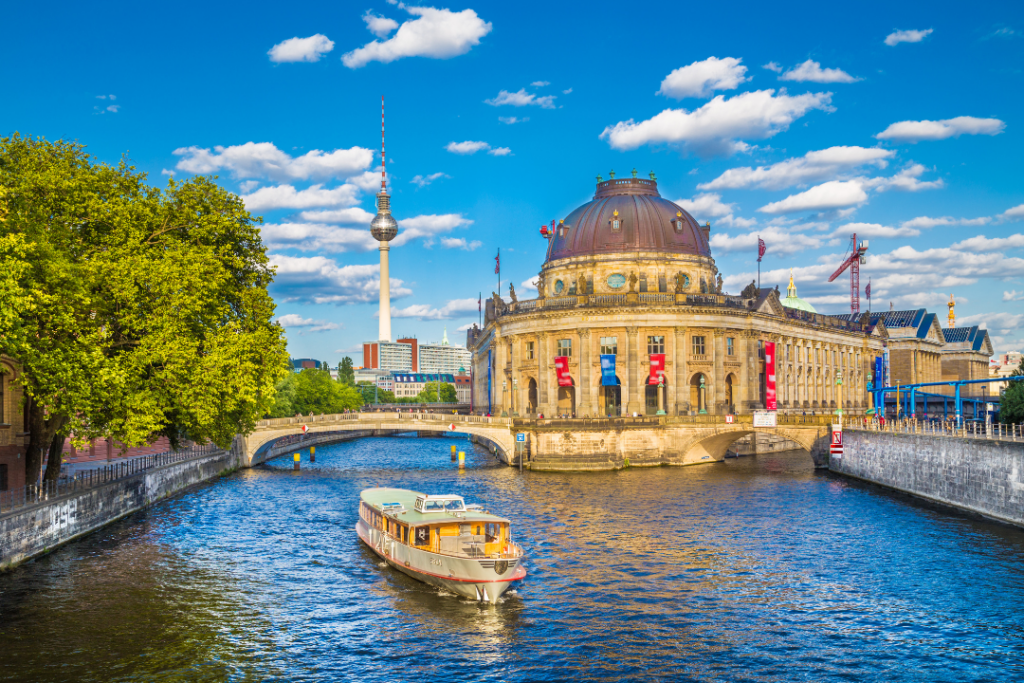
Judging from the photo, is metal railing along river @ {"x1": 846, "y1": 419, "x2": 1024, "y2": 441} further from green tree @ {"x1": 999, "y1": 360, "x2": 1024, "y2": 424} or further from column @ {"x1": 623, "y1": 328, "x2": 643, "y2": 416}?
column @ {"x1": 623, "y1": 328, "x2": 643, "y2": 416}

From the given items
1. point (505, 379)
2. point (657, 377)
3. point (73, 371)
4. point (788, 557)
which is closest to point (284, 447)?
point (505, 379)

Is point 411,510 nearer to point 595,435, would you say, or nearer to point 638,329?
point 595,435

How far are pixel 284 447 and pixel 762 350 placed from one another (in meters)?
67.8

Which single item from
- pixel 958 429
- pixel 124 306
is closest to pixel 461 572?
pixel 124 306

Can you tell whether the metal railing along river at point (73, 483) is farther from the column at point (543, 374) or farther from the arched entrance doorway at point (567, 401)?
the arched entrance doorway at point (567, 401)

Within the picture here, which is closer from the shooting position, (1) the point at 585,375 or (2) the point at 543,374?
(1) the point at 585,375

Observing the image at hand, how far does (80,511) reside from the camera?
51.9 m

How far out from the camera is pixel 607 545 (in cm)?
5209

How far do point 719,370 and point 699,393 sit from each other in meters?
5.86

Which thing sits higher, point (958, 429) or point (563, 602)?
point (958, 429)

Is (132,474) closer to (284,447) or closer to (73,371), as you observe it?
(73,371)

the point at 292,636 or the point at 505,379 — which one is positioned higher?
the point at 505,379

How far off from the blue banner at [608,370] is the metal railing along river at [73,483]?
49767mm

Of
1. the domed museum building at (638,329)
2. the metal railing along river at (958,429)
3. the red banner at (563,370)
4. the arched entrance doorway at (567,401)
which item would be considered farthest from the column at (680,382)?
the metal railing along river at (958,429)
